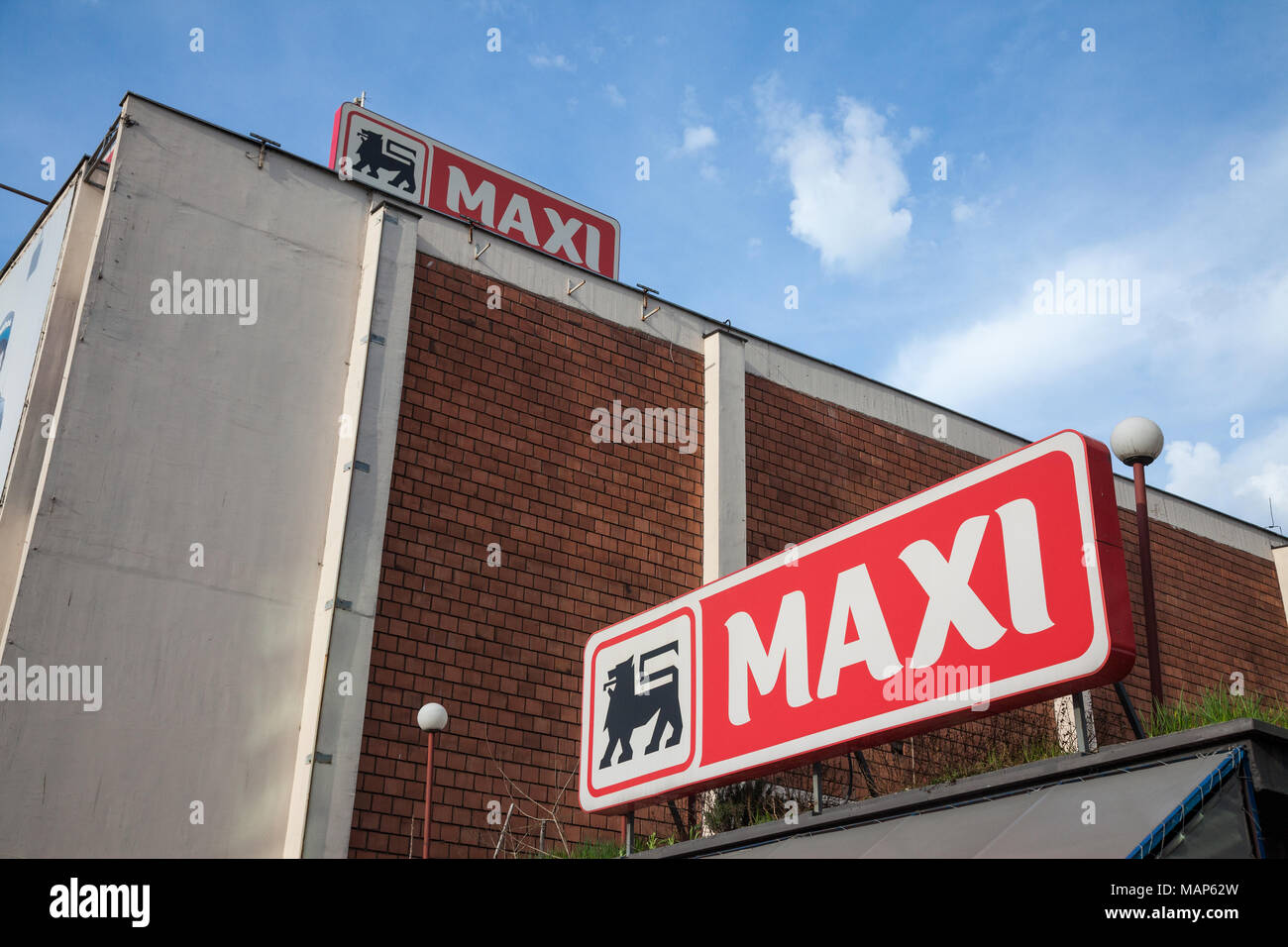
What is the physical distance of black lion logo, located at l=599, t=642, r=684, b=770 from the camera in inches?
412

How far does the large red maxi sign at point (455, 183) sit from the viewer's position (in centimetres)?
2061

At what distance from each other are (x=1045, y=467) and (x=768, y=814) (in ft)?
20.0

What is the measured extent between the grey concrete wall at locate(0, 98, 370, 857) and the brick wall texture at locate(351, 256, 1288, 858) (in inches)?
43.2

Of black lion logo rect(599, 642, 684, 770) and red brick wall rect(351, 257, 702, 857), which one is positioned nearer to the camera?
black lion logo rect(599, 642, 684, 770)

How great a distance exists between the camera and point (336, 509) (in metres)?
14.4

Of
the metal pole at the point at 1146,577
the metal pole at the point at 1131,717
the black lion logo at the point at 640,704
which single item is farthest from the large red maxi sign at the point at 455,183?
the metal pole at the point at 1131,717

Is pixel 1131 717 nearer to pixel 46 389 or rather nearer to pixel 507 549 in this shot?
pixel 507 549

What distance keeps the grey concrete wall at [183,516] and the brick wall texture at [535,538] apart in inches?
43.2

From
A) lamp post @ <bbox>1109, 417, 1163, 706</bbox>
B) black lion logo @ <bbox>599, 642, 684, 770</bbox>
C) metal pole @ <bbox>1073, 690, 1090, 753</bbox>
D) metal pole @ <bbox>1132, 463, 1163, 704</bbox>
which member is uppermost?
lamp post @ <bbox>1109, 417, 1163, 706</bbox>

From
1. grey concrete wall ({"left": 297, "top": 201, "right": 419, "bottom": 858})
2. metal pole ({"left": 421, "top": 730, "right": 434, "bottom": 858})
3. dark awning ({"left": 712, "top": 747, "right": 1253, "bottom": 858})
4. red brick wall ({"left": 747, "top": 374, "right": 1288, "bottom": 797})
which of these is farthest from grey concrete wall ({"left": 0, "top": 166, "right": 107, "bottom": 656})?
dark awning ({"left": 712, "top": 747, "right": 1253, "bottom": 858})

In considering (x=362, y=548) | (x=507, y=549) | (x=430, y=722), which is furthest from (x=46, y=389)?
(x=430, y=722)

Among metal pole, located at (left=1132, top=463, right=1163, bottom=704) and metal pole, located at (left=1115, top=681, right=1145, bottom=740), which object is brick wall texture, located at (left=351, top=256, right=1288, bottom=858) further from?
metal pole, located at (left=1115, top=681, right=1145, bottom=740)

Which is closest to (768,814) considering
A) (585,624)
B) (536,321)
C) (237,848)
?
(585,624)

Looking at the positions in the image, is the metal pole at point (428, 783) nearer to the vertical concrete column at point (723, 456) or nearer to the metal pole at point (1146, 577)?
the vertical concrete column at point (723, 456)
